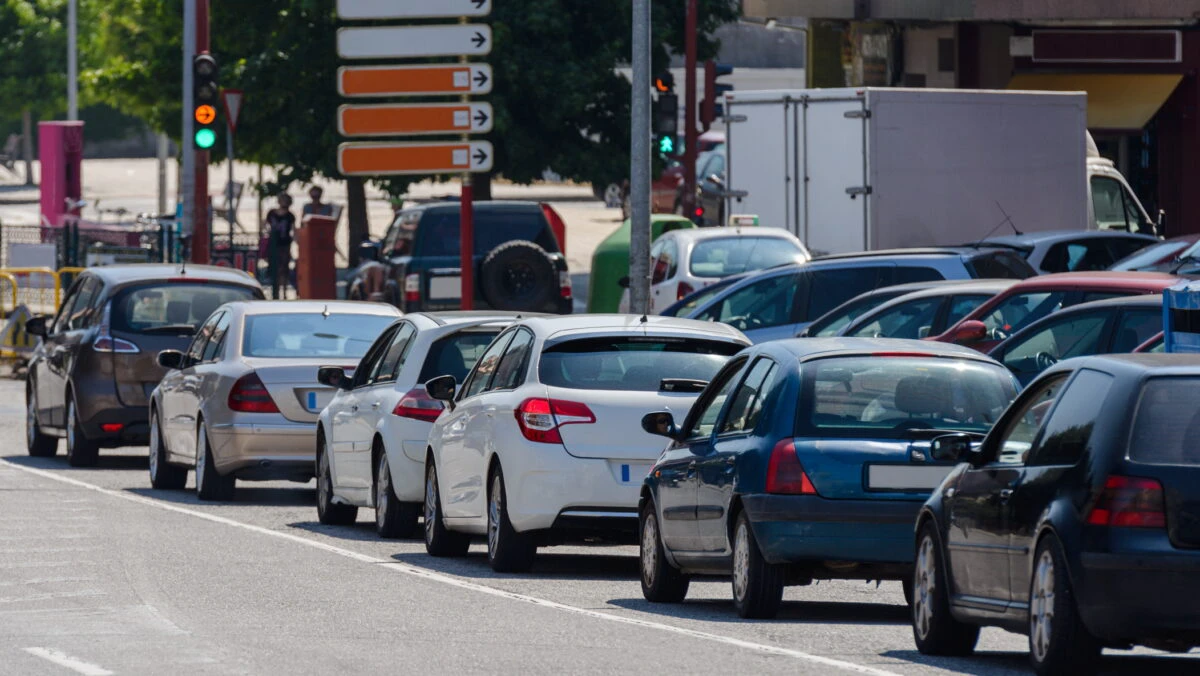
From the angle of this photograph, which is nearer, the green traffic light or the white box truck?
the white box truck

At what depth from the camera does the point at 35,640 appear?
10359 millimetres

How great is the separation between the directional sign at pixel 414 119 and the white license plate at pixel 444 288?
4287mm

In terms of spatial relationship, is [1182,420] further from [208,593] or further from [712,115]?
[712,115]

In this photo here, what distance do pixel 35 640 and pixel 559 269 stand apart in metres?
19.9

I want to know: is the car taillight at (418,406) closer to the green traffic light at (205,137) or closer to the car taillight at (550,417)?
the car taillight at (550,417)

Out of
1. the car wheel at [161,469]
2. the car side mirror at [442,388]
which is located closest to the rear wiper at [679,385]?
the car side mirror at [442,388]

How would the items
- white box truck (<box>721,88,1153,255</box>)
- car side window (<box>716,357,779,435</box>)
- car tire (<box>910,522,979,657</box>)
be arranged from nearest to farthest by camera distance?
car tire (<box>910,522,979,657</box>)
car side window (<box>716,357,779,435</box>)
white box truck (<box>721,88,1153,255</box>)

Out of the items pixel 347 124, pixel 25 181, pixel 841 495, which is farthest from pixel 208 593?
pixel 25 181

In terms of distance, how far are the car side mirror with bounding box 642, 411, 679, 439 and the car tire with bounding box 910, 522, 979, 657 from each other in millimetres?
2214

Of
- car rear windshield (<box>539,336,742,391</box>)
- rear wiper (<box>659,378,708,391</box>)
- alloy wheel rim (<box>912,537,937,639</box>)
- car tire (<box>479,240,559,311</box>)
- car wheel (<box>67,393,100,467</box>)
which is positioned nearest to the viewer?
alloy wheel rim (<box>912,537,937,639</box>)

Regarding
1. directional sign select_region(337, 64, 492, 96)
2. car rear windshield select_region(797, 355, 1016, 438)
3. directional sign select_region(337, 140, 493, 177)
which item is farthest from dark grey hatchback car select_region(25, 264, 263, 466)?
car rear windshield select_region(797, 355, 1016, 438)

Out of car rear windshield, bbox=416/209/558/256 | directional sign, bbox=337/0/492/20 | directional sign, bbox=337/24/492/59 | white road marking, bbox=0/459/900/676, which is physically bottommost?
white road marking, bbox=0/459/900/676

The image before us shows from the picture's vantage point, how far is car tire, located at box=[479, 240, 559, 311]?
2941cm

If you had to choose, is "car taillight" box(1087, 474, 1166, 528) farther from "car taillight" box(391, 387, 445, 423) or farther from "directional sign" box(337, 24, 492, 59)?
"directional sign" box(337, 24, 492, 59)
